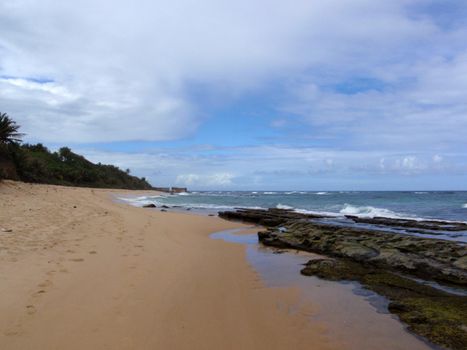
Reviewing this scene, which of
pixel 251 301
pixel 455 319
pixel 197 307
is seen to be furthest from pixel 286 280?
pixel 455 319

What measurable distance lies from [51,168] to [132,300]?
4900 cm

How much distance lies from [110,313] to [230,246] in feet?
24.5

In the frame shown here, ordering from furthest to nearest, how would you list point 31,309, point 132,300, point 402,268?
1. point 402,268
2. point 132,300
3. point 31,309

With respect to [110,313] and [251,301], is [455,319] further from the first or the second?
[110,313]

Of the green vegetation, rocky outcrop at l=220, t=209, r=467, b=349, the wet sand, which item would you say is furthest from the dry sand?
the green vegetation

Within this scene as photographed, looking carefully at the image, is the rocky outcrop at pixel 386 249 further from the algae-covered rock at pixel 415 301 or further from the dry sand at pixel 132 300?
the dry sand at pixel 132 300

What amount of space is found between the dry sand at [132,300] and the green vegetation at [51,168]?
65.5ft

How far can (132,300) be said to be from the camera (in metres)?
5.61

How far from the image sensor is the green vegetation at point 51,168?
95.3 ft

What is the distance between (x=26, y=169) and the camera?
120 feet

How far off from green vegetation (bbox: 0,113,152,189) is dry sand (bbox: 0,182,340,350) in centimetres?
1996

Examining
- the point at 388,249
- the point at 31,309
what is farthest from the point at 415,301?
the point at 31,309

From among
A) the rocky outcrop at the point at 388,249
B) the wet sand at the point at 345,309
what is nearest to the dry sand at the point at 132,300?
the wet sand at the point at 345,309

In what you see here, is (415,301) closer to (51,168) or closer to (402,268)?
(402,268)
